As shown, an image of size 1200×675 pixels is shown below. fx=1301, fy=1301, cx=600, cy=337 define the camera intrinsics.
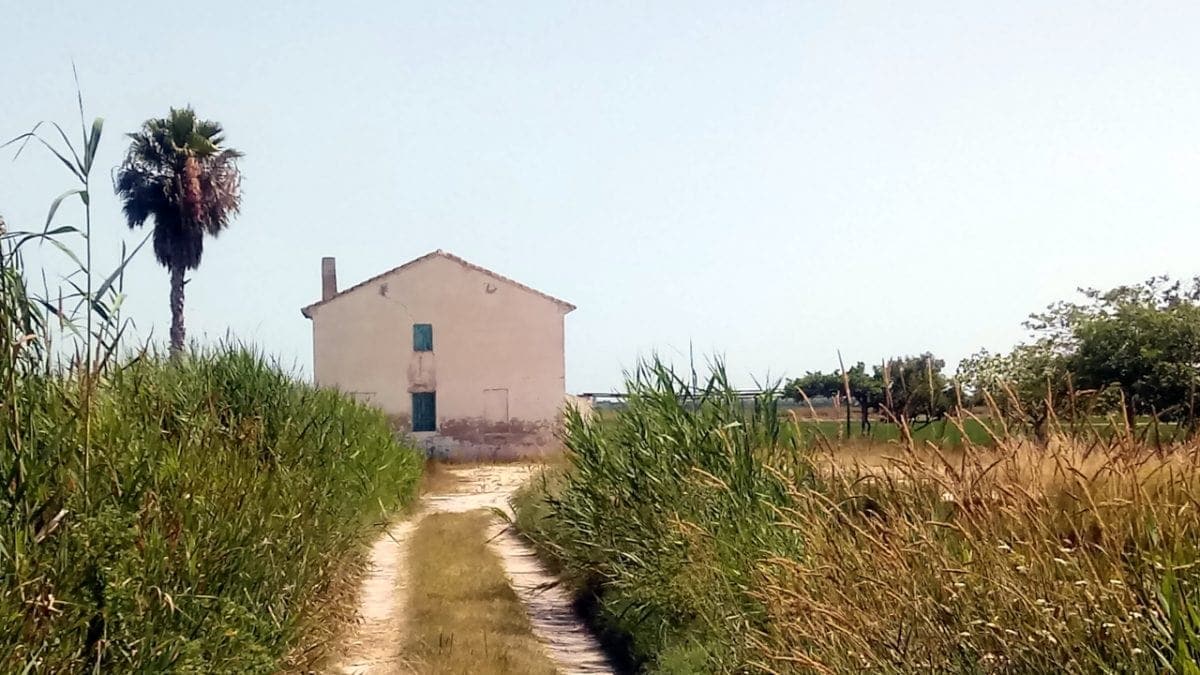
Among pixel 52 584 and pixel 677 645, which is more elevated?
pixel 52 584

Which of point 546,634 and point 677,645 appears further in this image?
point 546,634

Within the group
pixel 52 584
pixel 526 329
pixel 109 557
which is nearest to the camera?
pixel 52 584

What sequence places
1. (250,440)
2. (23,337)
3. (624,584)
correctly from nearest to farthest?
1. (23,337)
2. (250,440)
3. (624,584)

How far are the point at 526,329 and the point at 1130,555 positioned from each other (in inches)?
1447


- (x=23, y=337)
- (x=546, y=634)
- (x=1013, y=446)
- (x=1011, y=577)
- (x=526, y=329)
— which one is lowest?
(x=546, y=634)

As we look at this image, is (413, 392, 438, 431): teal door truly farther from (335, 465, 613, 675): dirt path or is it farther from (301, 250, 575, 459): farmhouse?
(335, 465, 613, 675): dirt path

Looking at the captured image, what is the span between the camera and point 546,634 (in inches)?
490

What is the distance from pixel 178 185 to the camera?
35.9 metres

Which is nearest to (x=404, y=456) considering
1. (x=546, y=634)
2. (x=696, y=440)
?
(x=546, y=634)

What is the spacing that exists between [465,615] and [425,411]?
28639 millimetres

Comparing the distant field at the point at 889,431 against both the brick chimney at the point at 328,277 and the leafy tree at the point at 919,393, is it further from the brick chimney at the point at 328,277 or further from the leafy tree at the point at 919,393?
the brick chimney at the point at 328,277

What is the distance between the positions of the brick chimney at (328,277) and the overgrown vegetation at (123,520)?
109 feet

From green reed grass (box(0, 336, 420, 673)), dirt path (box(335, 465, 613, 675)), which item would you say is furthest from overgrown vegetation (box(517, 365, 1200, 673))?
green reed grass (box(0, 336, 420, 673))

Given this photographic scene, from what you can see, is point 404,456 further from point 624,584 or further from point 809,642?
point 809,642
